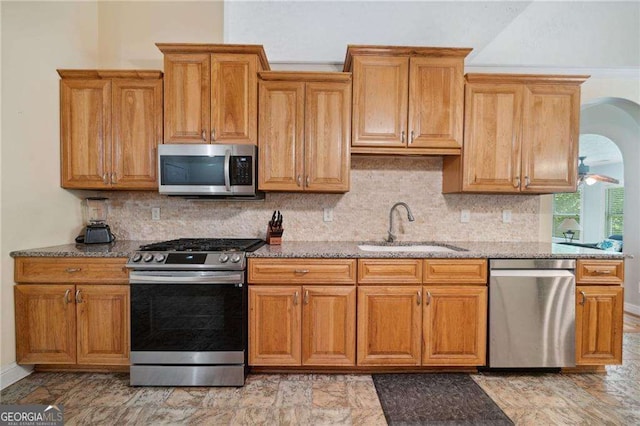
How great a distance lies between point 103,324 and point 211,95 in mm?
1852

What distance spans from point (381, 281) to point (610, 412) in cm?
156

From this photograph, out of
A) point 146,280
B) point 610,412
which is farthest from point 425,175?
point 146,280

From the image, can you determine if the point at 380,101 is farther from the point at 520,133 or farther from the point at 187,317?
the point at 187,317

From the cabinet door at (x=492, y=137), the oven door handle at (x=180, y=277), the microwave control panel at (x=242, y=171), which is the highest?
the cabinet door at (x=492, y=137)

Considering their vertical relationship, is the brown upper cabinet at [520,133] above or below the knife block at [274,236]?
above

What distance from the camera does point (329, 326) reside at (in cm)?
232

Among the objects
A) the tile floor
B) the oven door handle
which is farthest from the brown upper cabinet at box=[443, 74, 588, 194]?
the oven door handle

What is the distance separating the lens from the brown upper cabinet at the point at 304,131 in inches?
101

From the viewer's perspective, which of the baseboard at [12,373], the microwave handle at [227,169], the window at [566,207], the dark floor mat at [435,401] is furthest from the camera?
the window at [566,207]

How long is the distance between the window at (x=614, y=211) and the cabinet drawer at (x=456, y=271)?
8.14 meters

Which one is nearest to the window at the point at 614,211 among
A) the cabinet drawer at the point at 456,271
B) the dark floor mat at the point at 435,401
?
the cabinet drawer at the point at 456,271

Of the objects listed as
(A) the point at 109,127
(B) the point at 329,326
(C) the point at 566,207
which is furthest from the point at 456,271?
(C) the point at 566,207

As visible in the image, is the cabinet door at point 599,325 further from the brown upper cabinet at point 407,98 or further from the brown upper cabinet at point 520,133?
the brown upper cabinet at point 407,98

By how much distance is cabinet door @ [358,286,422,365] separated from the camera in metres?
2.32
